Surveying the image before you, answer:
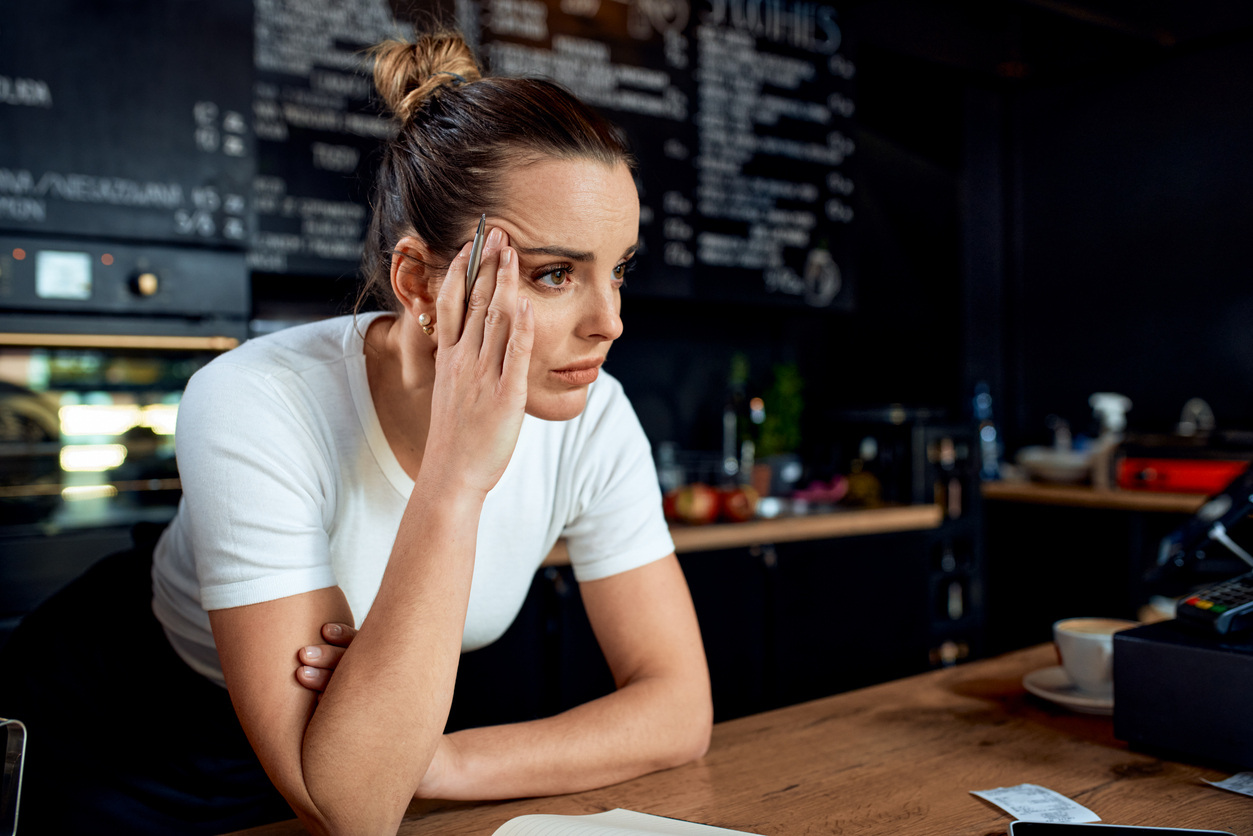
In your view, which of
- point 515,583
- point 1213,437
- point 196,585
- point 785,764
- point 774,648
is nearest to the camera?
point 785,764

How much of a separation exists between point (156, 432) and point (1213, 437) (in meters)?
3.33

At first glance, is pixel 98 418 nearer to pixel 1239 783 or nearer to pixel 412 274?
pixel 412 274

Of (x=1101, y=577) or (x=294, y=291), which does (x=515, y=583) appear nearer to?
(x=294, y=291)

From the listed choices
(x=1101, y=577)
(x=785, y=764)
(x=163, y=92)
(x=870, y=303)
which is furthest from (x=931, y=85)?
(x=785, y=764)

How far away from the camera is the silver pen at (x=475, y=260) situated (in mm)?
906

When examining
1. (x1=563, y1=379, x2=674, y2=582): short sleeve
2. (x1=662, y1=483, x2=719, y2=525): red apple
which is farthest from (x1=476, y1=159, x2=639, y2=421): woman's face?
(x1=662, y1=483, x2=719, y2=525): red apple

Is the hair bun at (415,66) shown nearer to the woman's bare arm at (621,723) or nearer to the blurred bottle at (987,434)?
the woman's bare arm at (621,723)

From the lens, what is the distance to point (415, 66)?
1.12 metres

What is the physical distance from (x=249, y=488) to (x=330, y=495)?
13 cm

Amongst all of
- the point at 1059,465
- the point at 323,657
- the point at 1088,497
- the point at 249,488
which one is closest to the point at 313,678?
the point at 323,657

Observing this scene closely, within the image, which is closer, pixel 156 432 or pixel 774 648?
pixel 156 432

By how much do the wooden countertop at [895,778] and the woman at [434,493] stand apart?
0.14 feet

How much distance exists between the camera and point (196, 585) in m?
1.09

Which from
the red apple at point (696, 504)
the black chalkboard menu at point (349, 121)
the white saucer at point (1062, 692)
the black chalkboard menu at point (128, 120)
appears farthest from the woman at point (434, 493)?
the red apple at point (696, 504)
